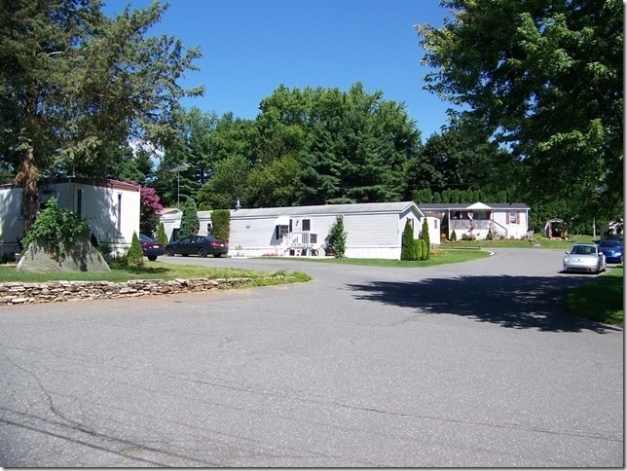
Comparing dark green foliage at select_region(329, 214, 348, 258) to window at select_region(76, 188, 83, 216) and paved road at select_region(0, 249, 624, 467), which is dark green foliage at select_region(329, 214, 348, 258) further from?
paved road at select_region(0, 249, 624, 467)

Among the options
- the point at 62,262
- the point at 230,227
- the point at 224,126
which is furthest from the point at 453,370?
the point at 224,126

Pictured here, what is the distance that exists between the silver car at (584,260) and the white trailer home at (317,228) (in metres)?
10.2

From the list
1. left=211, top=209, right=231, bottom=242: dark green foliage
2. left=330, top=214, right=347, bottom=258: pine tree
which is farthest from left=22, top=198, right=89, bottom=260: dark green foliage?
left=211, top=209, right=231, bottom=242: dark green foliage

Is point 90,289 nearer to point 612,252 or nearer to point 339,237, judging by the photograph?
point 339,237

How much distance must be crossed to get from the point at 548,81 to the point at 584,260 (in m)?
18.8

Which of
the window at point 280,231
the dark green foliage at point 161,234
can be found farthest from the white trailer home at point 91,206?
the dark green foliage at point 161,234

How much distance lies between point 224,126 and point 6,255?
203ft

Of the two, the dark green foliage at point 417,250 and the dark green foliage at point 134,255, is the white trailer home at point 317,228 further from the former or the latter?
the dark green foliage at point 134,255

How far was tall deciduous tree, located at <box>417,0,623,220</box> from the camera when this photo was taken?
10805mm

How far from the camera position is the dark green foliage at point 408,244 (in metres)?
34.0

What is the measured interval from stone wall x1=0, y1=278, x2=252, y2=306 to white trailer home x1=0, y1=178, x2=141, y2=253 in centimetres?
897

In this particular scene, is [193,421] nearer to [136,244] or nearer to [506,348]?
[506,348]

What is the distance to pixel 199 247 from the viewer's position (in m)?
36.4

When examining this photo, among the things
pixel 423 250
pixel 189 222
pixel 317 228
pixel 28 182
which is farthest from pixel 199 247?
pixel 28 182
